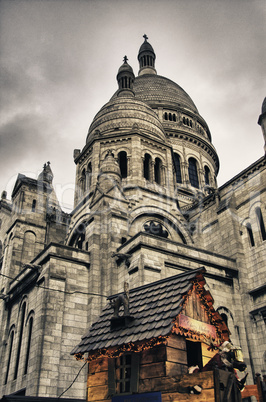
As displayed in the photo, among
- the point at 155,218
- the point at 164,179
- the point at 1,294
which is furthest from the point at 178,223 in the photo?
the point at 1,294

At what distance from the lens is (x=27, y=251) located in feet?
94.0

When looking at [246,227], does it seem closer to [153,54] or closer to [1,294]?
[1,294]

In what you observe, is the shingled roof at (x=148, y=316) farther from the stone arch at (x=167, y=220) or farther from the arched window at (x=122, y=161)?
the arched window at (x=122, y=161)

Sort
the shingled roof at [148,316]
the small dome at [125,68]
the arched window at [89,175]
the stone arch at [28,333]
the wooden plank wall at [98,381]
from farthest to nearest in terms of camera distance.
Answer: the small dome at [125,68]
the arched window at [89,175]
the stone arch at [28,333]
the wooden plank wall at [98,381]
the shingled roof at [148,316]

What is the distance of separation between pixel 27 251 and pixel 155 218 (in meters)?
9.32

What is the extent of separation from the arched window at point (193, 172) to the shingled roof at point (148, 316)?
33955 mm

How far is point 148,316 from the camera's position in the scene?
8109mm

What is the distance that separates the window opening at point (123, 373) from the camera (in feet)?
27.0

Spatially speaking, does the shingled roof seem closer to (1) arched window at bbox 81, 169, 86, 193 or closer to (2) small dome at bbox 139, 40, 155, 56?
(1) arched window at bbox 81, 169, 86, 193

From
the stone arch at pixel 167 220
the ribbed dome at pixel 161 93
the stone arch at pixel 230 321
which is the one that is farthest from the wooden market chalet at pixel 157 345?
the ribbed dome at pixel 161 93

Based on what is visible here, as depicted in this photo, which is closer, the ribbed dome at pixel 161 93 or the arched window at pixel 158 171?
the arched window at pixel 158 171

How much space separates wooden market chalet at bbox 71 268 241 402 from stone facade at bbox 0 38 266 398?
11.1m

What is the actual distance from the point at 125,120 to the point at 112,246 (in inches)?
533

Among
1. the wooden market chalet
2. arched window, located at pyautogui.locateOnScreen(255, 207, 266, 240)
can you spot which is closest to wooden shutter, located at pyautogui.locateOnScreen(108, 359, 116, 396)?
the wooden market chalet
